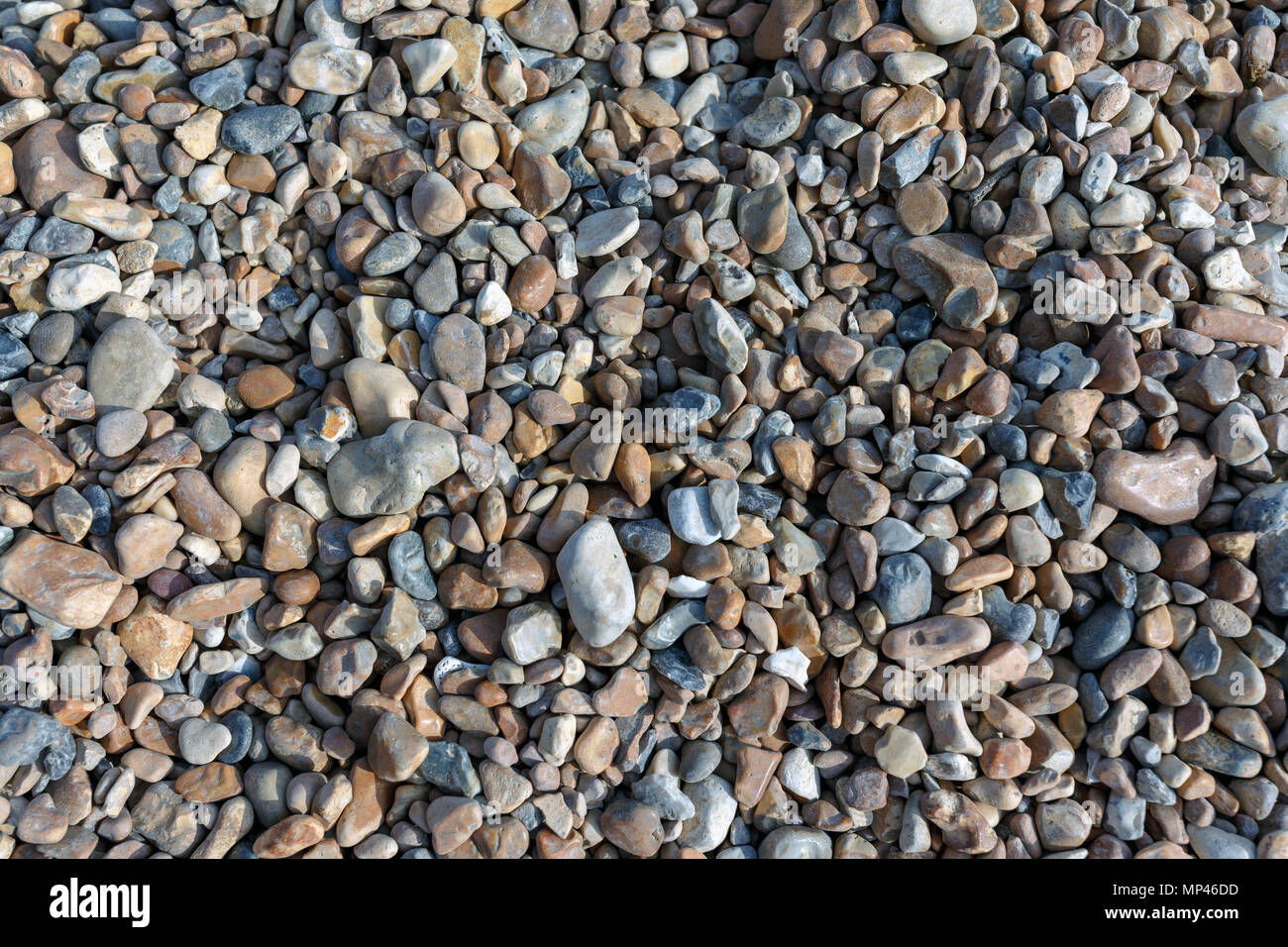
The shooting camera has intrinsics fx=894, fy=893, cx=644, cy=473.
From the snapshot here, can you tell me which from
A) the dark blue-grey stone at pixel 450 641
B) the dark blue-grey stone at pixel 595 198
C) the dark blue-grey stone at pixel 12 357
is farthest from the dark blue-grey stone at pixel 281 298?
the dark blue-grey stone at pixel 450 641

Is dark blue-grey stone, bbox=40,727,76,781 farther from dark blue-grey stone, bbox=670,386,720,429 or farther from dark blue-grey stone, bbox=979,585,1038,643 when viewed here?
dark blue-grey stone, bbox=979,585,1038,643

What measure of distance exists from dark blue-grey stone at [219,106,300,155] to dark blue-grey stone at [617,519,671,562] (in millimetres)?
1677

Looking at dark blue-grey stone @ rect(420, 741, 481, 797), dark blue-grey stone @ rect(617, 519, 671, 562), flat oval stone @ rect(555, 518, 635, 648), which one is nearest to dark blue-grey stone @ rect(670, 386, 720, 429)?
dark blue-grey stone @ rect(617, 519, 671, 562)

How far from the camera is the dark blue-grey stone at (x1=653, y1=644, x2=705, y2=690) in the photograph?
250cm

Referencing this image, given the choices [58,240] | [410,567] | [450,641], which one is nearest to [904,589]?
[450,641]

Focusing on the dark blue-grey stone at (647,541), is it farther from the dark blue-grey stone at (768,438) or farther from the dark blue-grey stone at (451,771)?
the dark blue-grey stone at (451,771)

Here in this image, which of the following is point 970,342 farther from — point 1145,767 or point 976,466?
point 1145,767

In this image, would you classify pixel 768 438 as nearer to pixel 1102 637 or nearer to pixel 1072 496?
pixel 1072 496

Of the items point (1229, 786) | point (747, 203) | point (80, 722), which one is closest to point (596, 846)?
point (80, 722)

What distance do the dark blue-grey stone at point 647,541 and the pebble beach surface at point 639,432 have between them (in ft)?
0.05

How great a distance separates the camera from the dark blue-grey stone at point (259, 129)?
9.27 feet

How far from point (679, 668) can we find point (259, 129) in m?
2.12

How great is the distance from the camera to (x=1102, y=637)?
2.51m

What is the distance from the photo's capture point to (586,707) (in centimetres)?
246
